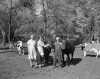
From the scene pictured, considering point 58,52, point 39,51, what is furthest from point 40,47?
point 58,52

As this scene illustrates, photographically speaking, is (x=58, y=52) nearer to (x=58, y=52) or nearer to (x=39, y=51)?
(x=58, y=52)

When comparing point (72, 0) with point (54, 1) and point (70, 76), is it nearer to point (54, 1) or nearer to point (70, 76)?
point (54, 1)

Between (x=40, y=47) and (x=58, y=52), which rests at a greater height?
(x=40, y=47)

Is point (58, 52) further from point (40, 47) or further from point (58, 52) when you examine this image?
point (40, 47)

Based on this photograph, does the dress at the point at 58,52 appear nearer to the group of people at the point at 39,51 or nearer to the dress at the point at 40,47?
the group of people at the point at 39,51

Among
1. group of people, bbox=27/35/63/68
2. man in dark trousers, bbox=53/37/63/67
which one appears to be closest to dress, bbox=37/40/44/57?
group of people, bbox=27/35/63/68

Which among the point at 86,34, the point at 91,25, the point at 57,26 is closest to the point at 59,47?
the point at 57,26

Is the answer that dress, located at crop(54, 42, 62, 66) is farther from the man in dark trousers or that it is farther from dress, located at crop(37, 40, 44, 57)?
dress, located at crop(37, 40, 44, 57)

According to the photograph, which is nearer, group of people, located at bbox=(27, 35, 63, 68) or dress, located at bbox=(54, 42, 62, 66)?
group of people, located at bbox=(27, 35, 63, 68)

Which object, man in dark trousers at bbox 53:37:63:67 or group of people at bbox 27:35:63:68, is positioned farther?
man in dark trousers at bbox 53:37:63:67

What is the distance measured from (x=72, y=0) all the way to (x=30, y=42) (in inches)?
1015

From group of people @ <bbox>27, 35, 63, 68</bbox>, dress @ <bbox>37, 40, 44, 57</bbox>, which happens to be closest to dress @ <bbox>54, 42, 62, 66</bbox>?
group of people @ <bbox>27, 35, 63, 68</bbox>

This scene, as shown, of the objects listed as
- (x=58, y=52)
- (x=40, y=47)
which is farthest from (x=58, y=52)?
(x=40, y=47)

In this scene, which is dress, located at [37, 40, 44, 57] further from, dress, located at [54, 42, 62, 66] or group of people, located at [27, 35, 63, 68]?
dress, located at [54, 42, 62, 66]
